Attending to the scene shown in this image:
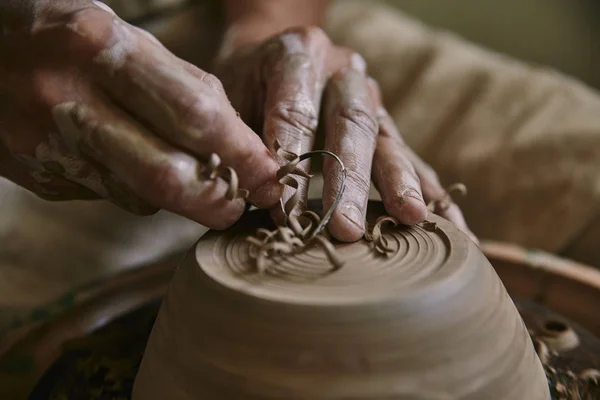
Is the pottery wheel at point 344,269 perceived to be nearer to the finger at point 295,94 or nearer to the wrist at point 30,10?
the finger at point 295,94

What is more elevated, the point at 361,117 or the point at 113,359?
the point at 361,117

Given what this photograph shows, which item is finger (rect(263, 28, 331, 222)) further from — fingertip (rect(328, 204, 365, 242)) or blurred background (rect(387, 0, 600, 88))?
blurred background (rect(387, 0, 600, 88))

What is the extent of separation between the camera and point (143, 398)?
26.4 inches

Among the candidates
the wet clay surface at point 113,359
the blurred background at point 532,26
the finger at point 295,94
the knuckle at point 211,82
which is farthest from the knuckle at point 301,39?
the blurred background at point 532,26

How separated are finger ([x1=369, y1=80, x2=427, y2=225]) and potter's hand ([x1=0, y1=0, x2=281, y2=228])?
0.46ft

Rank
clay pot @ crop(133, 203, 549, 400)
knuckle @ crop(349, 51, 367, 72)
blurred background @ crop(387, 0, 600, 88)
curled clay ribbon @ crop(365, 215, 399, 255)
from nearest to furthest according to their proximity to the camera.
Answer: clay pot @ crop(133, 203, 549, 400), curled clay ribbon @ crop(365, 215, 399, 255), knuckle @ crop(349, 51, 367, 72), blurred background @ crop(387, 0, 600, 88)

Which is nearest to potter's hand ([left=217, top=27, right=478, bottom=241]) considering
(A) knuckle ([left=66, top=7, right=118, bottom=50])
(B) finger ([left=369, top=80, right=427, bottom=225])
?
(B) finger ([left=369, top=80, right=427, bottom=225])

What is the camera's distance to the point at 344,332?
0.57 metres

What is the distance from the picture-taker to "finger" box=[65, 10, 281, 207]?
636mm

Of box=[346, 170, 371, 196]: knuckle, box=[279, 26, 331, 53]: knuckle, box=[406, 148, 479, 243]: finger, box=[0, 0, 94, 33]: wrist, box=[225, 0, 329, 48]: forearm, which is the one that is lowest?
box=[225, 0, 329, 48]: forearm

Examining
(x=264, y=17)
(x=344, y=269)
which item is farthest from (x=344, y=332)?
(x=264, y=17)

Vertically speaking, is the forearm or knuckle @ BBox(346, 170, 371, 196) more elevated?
knuckle @ BBox(346, 170, 371, 196)

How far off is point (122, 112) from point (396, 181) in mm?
322

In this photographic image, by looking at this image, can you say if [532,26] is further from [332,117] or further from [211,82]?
[211,82]
